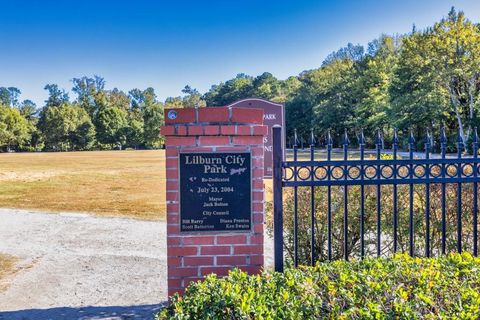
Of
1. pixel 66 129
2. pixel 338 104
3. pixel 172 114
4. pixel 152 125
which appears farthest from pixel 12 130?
pixel 172 114

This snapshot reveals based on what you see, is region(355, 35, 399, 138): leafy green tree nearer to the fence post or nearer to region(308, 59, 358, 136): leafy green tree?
region(308, 59, 358, 136): leafy green tree

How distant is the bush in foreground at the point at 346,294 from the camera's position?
87.8 inches

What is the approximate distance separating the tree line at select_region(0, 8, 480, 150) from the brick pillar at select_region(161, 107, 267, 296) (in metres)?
3.51

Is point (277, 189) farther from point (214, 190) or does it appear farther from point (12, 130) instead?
point (12, 130)

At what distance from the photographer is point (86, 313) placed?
4188 millimetres

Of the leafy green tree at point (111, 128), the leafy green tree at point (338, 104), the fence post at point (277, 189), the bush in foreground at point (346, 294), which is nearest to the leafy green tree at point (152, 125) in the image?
the leafy green tree at point (111, 128)

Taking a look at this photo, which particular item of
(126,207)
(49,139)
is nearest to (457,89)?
(126,207)

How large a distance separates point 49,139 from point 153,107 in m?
17.5

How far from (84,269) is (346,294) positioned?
4.37m

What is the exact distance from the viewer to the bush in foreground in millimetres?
2230

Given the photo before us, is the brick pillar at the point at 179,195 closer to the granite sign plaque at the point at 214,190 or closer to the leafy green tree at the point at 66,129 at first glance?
the granite sign plaque at the point at 214,190

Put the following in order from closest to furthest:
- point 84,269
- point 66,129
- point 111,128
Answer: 1. point 84,269
2. point 66,129
3. point 111,128

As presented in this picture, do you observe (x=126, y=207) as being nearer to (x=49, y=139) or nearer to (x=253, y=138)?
(x=253, y=138)

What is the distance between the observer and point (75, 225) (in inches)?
342
